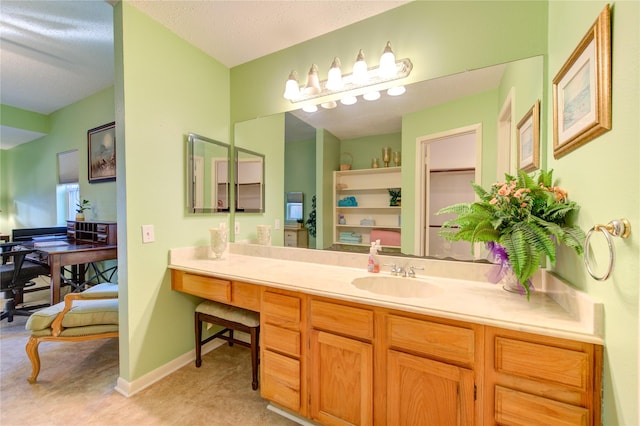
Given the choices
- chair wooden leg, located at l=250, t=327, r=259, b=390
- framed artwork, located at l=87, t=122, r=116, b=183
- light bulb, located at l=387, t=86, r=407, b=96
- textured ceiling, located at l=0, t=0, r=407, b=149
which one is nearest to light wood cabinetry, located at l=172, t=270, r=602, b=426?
chair wooden leg, located at l=250, t=327, r=259, b=390

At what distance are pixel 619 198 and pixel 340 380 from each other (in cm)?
126

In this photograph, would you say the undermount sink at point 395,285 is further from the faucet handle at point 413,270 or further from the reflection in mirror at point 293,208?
the reflection in mirror at point 293,208

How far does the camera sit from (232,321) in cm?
182

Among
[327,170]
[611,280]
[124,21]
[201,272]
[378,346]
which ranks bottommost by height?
[378,346]

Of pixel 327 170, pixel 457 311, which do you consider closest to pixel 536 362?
pixel 457 311

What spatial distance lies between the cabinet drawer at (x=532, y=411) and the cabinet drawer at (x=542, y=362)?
73mm

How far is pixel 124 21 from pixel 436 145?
2070 millimetres

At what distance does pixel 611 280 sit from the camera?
794 mm

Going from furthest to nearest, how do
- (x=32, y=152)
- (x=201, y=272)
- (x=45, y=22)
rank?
(x=32, y=152) < (x=45, y=22) < (x=201, y=272)

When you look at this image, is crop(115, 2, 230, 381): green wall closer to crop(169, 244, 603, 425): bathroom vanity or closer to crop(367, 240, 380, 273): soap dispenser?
crop(169, 244, 603, 425): bathroom vanity

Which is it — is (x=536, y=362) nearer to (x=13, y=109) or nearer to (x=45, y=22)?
(x=45, y=22)

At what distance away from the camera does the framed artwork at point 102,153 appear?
310 centimetres

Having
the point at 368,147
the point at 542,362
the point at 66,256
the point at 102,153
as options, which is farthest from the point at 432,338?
the point at 102,153

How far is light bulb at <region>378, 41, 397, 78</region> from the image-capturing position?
1547 millimetres
